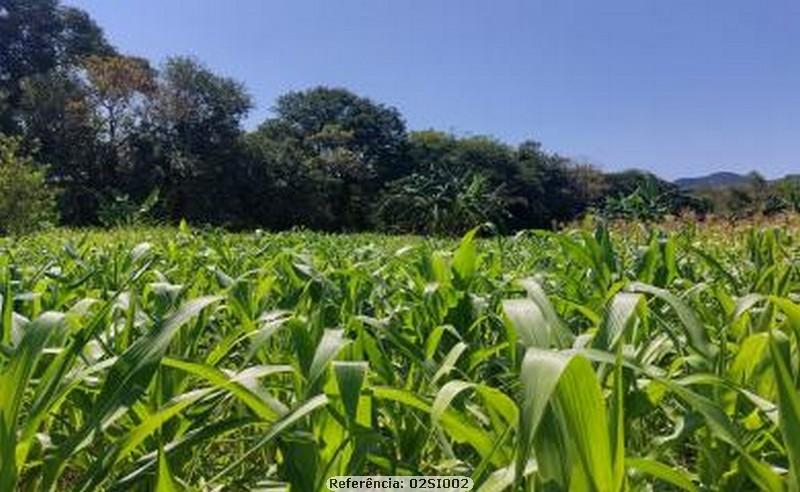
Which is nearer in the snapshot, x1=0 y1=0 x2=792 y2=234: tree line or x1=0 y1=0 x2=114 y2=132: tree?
x1=0 y1=0 x2=792 y2=234: tree line

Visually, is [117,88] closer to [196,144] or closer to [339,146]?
[196,144]

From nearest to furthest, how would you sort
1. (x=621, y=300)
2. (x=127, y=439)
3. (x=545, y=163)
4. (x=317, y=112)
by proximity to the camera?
(x=127, y=439), (x=621, y=300), (x=317, y=112), (x=545, y=163)

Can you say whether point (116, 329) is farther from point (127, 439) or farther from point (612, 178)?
point (612, 178)

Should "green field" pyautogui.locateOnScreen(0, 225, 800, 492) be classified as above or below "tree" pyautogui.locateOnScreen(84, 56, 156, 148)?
below

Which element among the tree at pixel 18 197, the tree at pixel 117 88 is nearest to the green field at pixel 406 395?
the tree at pixel 18 197

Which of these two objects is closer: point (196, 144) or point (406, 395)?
point (406, 395)

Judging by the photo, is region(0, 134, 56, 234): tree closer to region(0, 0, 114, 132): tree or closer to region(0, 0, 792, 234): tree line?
region(0, 0, 792, 234): tree line

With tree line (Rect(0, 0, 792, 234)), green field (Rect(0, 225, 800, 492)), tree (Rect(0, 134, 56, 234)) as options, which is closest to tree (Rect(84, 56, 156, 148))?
tree line (Rect(0, 0, 792, 234))

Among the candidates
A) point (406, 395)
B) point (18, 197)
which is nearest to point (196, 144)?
point (18, 197)

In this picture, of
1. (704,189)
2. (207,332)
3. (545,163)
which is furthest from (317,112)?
(207,332)

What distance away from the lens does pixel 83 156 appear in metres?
33.8

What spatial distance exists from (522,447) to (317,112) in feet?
180

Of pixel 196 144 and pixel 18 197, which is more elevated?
pixel 196 144

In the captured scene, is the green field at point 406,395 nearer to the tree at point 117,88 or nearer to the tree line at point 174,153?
the tree line at point 174,153
